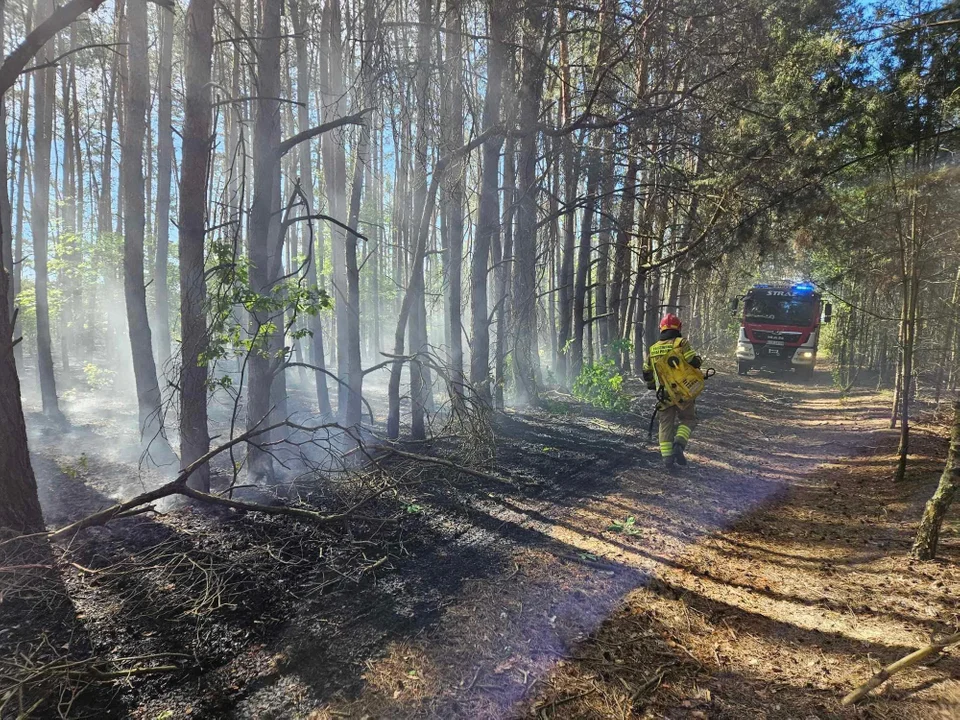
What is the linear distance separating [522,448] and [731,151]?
5.63m

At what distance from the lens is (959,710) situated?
246 cm

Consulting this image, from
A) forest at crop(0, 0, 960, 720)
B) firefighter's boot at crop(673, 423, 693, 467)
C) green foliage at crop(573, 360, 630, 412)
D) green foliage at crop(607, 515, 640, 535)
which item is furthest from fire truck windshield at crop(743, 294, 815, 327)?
green foliage at crop(607, 515, 640, 535)

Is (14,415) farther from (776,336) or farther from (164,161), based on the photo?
(776,336)

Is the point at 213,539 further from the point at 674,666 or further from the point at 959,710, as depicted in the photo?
the point at 959,710

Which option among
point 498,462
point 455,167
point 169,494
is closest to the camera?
point 169,494

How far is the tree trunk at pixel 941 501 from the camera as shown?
12.2 ft

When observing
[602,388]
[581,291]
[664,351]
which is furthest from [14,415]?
[581,291]

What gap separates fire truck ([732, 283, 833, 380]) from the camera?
18234 mm

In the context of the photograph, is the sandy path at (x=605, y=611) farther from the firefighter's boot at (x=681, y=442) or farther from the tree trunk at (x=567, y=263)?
the tree trunk at (x=567, y=263)

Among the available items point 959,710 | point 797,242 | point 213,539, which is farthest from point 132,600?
point 797,242

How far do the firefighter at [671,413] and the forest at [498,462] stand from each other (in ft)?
0.13

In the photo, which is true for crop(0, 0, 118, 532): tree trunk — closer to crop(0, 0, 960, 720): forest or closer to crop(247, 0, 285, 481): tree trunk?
crop(0, 0, 960, 720): forest

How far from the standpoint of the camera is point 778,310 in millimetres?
18562

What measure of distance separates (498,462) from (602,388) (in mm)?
4385
